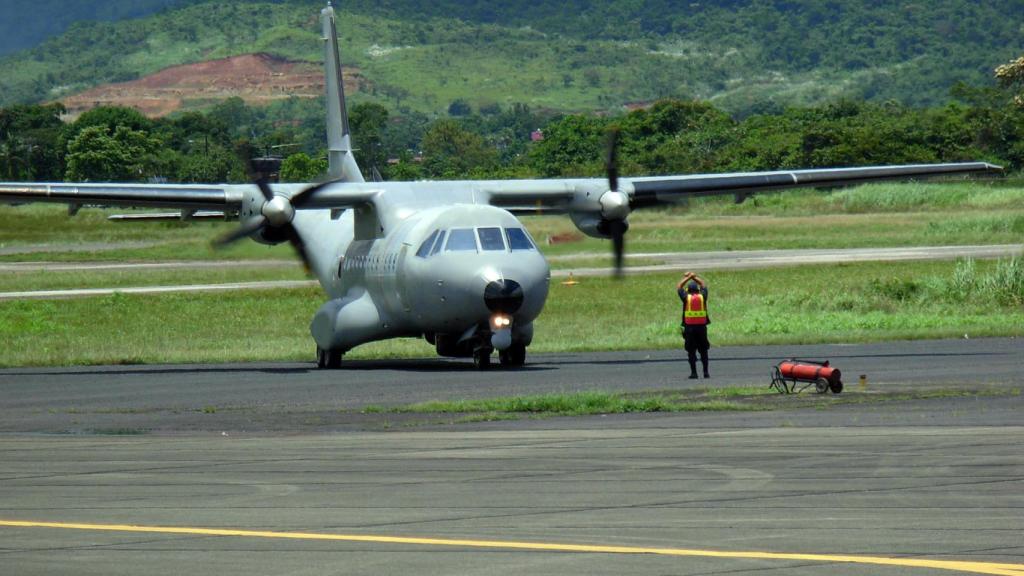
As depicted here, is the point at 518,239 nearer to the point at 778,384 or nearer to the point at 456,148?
the point at 778,384

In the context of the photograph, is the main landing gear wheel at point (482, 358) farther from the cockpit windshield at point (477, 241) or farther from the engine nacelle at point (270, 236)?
the engine nacelle at point (270, 236)

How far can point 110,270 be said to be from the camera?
215ft

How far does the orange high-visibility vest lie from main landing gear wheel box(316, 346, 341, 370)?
26.3ft

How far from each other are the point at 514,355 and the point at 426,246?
8.77 feet

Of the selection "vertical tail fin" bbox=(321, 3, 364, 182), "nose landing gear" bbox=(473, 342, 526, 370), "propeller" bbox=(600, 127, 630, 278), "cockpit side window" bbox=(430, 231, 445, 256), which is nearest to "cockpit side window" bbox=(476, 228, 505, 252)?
"cockpit side window" bbox=(430, 231, 445, 256)

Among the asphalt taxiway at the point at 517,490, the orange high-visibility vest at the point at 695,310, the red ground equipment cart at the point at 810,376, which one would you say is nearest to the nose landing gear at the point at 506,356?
the orange high-visibility vest at the point at 695,310

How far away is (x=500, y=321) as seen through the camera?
2691 cm

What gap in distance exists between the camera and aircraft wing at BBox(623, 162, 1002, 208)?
1231 inches

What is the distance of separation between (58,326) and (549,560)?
35.2 metres

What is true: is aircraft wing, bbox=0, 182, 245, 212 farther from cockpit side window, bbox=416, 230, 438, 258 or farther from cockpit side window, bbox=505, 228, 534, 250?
cockpit side window, bbox=505, 228, 534, 250

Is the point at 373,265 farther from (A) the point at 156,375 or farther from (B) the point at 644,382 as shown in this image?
(B) the point at 644,382

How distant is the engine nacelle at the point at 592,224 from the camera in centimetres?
3045

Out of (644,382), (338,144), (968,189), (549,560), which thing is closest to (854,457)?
(549,560)

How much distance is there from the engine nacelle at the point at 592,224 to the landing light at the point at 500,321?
4287 mm
